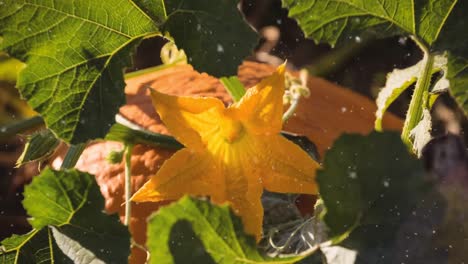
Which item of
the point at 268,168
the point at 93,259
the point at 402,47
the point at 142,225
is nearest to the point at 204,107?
the point at 268,168

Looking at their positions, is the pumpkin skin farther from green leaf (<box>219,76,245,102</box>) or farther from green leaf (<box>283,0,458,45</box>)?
green leaf (<box>283,0,458,45</box>)

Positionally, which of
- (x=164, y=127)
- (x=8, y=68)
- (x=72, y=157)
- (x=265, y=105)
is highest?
(x=265, y=105)

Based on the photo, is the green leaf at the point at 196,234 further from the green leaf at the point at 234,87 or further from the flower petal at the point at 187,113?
the green leaf at the point at 234,87

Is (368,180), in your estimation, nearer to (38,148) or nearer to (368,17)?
(368,17)

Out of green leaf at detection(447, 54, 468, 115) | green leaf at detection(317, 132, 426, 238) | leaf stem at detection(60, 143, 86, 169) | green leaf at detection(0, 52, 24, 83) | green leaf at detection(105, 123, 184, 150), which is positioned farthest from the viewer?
green leaf at detection(0, 52, 24, 83)

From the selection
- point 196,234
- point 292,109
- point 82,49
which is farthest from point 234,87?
point 196,234

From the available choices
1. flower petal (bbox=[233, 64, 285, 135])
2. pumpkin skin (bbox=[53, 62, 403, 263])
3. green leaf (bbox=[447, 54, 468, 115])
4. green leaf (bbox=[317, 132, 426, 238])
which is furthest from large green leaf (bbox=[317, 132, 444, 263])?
pumpkin skin (bbox=[53, 62, 403, 263])

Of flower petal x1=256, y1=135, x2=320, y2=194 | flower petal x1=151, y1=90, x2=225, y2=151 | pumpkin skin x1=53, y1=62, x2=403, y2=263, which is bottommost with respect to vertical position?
pumpkin skin x1=53, y1=62, x2=403, y2=263

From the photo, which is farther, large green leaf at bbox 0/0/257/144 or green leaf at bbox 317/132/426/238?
large green leaf at bbox 0/0/257/144
